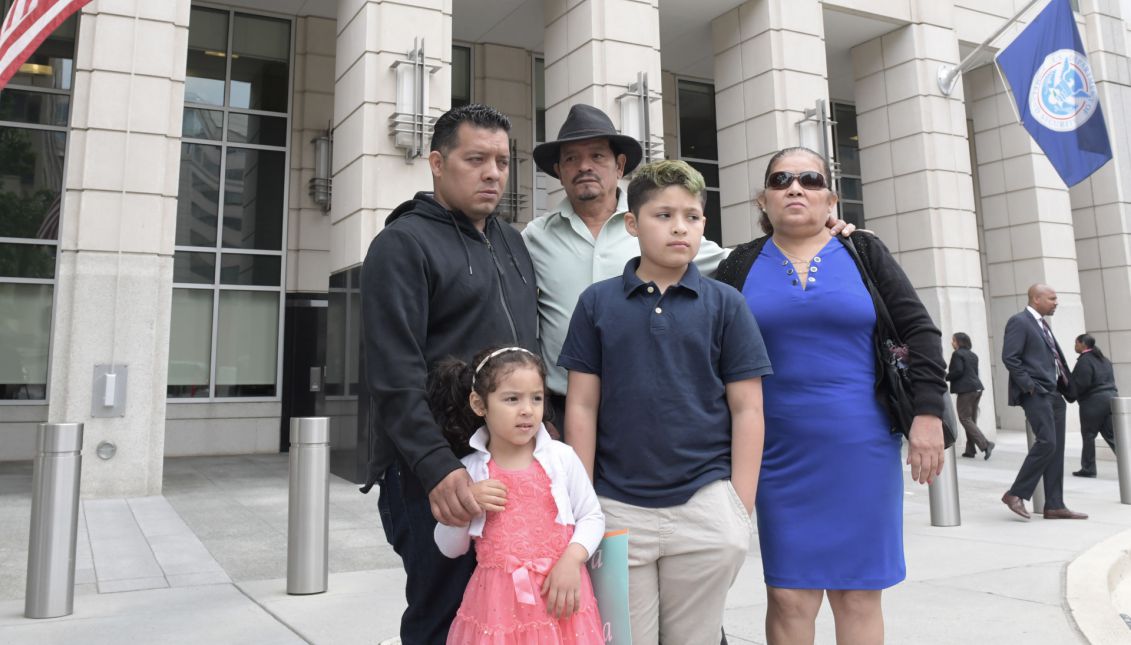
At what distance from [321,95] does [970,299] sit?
12532 millimetres

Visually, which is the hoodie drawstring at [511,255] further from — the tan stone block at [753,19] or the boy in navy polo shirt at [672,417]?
the tan stone block at [753,19]

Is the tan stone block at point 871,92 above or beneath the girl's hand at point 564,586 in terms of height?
above

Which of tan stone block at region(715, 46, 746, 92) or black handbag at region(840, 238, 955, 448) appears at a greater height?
tan stone block at region(715, 46, 746, 92)

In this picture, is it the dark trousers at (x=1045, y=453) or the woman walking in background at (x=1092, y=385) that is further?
the woman walking in background at (x=1092, y=385)

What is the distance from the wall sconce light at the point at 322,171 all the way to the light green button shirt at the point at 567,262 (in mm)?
11784

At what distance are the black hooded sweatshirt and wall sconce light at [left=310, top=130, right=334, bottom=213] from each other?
12.1 m

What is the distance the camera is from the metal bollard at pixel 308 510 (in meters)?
5.24

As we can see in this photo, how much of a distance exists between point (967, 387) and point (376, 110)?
10021mm

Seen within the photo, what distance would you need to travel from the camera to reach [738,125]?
1418 centimetres

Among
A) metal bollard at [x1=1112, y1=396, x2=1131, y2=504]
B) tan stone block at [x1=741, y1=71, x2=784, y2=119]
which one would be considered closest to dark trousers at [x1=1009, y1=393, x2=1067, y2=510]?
metal bollard at [x1=1112, y1=396, x2=1131, y2=504]

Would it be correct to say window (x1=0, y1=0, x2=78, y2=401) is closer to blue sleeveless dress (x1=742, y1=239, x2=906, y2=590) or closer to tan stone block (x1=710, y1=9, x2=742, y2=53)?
tan stone block (x1=710, y1=9, x2=742, y2=53)

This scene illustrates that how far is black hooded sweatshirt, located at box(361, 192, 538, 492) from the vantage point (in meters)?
2.38

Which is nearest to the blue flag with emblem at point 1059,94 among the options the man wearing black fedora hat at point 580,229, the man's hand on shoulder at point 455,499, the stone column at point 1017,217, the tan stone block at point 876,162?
the tan stone block at point 876,162

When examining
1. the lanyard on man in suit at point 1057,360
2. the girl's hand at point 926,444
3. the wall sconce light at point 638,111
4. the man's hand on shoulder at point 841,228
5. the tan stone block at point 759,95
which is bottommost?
the girl's hand at point 926,444
